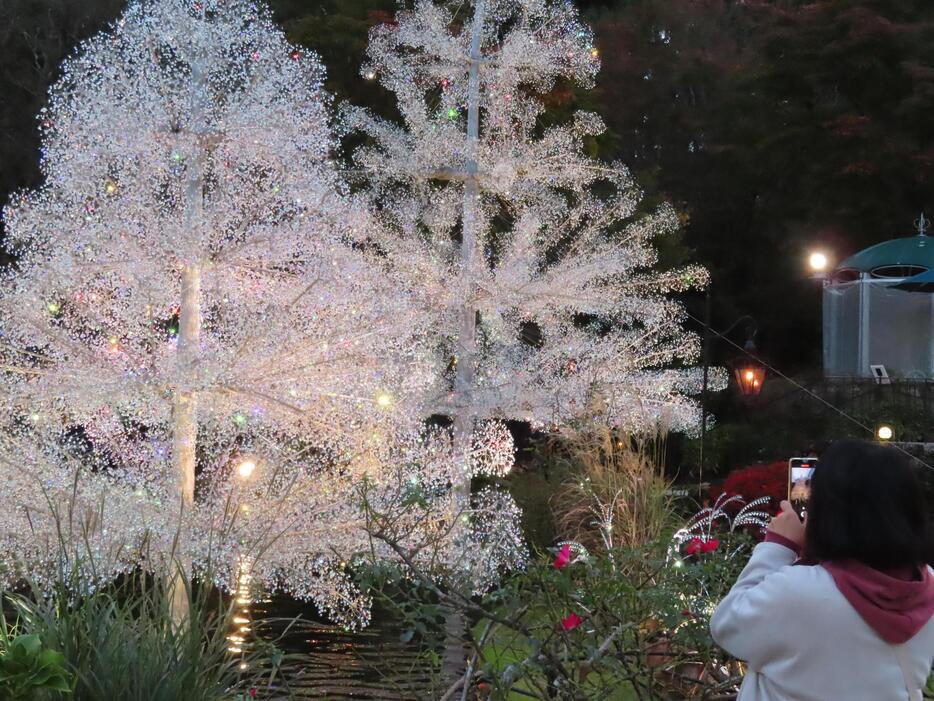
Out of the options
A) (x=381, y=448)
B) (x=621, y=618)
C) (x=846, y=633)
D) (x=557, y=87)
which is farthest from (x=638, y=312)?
(x=846, y=633)

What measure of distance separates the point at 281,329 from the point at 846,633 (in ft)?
17.6

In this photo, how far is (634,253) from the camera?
11.0 meters

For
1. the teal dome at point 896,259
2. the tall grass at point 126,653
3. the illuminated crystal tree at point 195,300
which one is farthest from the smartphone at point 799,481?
the teal dome at point 896,259

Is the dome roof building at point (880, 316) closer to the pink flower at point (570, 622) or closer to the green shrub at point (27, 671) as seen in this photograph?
the pink flower at point (570, 622)

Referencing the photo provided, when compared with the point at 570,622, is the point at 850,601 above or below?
above

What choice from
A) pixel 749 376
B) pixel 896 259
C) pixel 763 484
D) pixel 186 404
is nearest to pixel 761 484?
pixel 763 484

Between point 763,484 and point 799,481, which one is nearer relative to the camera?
point 799,481

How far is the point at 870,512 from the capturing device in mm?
1896

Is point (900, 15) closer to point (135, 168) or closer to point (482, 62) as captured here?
point (482, 62)

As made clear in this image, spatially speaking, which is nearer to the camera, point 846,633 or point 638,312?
point 846,633

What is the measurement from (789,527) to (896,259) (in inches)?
619

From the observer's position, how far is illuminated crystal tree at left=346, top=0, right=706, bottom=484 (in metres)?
10.7

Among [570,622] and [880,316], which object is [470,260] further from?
[880,316]

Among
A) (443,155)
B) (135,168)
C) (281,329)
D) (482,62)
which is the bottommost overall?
(281,329)
